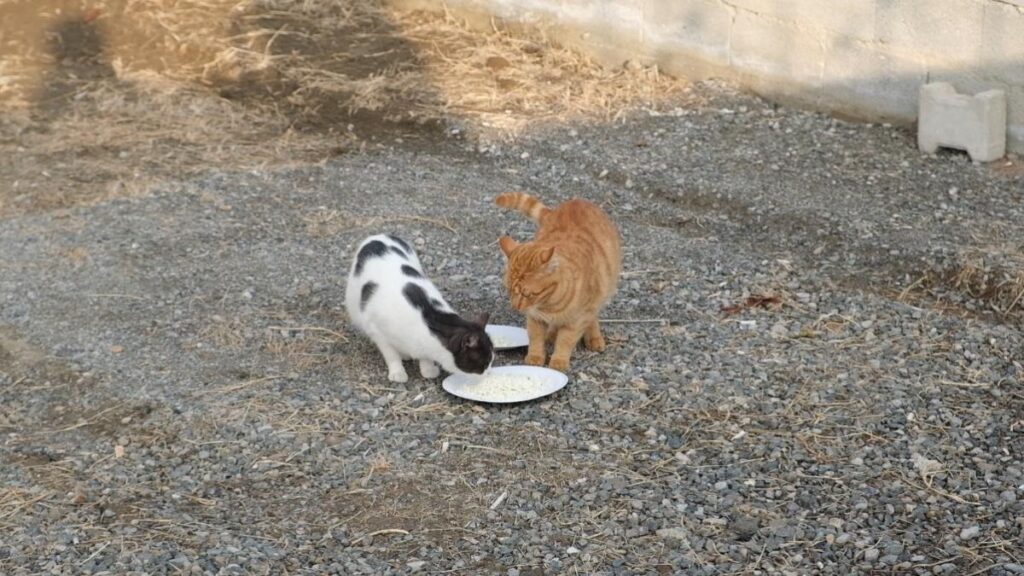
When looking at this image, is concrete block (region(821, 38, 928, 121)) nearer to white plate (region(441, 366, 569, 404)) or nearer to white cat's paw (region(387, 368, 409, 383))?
white plate (region(441, 366, 569, 404))

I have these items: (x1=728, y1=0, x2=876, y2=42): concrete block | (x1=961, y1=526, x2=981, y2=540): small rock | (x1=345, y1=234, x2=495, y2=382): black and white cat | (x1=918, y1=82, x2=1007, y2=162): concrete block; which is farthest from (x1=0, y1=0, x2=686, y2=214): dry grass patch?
(x1=961, y1=526, x2=981, y2=540): small rock

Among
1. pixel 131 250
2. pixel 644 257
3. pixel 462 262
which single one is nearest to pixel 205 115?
pixel 131 250

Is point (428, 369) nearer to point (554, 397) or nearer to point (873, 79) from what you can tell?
point (554, 397)

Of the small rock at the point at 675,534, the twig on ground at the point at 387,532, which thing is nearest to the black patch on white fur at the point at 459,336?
the twig on ground at the point at 387,532

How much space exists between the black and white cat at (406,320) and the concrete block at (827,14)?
10.7 feet

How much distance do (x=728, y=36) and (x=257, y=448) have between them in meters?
4.55

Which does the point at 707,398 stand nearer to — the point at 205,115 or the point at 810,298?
the point at 810,298

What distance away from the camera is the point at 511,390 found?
5.30 meters

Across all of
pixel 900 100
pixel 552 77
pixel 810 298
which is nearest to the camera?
pixel 810 298

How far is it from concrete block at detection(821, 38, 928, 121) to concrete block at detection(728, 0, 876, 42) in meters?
0.07

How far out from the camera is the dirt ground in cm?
448

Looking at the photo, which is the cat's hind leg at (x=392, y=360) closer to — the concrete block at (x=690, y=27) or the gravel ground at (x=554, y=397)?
the gravel ground at (x=554, y=397)

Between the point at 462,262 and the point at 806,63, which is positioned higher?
the point at 806,63

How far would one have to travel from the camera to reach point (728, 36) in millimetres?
8438
